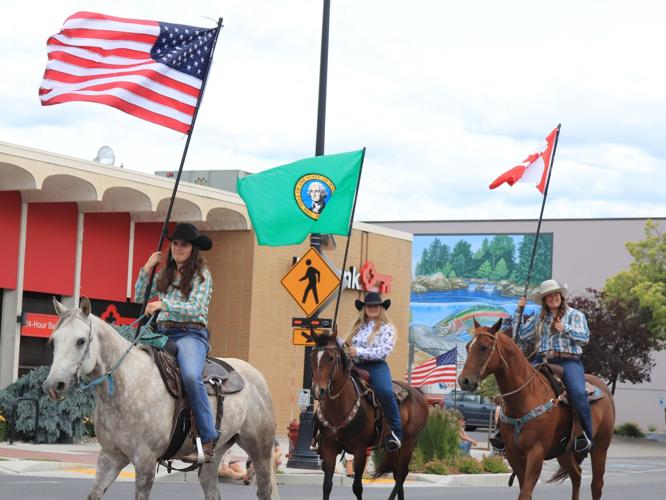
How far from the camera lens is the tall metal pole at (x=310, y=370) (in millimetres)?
20250

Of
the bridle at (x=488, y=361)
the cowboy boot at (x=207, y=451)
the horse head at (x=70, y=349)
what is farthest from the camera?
the bridle at (x=488, y=361)

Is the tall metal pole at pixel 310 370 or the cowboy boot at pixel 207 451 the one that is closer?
the cowboy boot at pixel 207 451

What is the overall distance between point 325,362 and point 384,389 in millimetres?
1220

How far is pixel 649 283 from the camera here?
5038 centimetres

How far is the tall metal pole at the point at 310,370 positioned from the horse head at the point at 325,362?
698 centimetres

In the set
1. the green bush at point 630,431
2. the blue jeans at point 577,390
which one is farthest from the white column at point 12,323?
the green bush at point 630,431

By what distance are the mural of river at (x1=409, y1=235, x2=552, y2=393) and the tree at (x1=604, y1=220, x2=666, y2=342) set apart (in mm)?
24201

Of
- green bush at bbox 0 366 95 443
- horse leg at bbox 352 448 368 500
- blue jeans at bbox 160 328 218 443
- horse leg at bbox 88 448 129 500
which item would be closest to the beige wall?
green bush at bbox 0 366 95 443

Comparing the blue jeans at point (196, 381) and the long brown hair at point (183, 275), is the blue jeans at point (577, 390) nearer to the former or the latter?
the blue jeans at point (196, 381)

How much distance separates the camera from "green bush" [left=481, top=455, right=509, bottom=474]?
75.1ft

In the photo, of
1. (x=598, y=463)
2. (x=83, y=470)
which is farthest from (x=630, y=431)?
(x=598, y=463)

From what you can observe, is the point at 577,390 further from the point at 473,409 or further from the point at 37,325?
the point at 473,409

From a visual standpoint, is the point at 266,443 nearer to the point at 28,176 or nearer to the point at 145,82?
the point at 145,82

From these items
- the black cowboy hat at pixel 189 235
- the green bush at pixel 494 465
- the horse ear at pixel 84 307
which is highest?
the black cowboy hat at pixel 189 235
